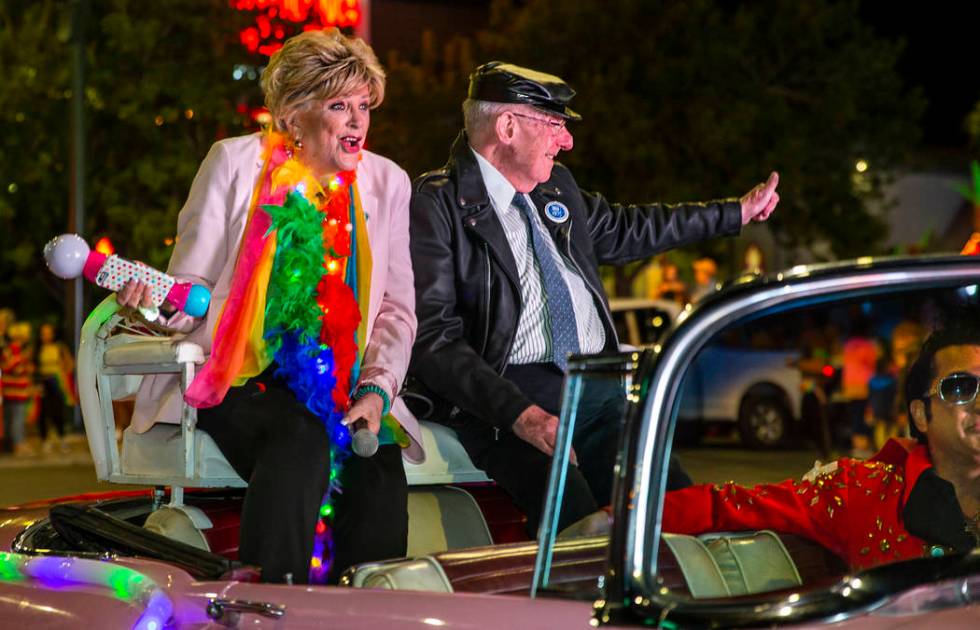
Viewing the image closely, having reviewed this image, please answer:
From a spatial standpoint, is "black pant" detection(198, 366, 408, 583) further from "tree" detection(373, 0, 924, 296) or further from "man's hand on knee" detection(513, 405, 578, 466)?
"tree" detection(373, 0, 924, 296)

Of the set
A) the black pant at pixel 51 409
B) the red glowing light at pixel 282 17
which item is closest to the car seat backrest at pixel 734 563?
the black pant at pixel 51 409

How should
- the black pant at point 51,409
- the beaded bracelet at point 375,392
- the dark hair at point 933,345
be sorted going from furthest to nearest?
the black pant at point 51,409 → the beaded bracelet at point 375,392 → the dark hair at point 933,345

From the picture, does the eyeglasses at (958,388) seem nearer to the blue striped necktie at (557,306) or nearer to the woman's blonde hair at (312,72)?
the blue striped necktie at (557,306)

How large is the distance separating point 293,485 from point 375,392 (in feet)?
1.67

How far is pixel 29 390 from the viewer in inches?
709

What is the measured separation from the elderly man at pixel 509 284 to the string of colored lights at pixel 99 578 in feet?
3.86

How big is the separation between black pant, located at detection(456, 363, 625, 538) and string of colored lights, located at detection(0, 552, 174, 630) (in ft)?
2.58

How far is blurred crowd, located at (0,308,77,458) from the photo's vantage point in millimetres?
17672

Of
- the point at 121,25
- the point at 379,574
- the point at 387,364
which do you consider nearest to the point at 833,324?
the point at 379,574

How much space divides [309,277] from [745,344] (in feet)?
5.35

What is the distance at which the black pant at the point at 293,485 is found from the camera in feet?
9.91

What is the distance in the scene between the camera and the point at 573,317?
395cm

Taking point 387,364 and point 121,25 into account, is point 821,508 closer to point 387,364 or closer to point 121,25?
point 387,364

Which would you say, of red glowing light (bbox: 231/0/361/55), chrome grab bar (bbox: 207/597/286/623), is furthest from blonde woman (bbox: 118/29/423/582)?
red glowing light (bbox: 231/0/361/55)
